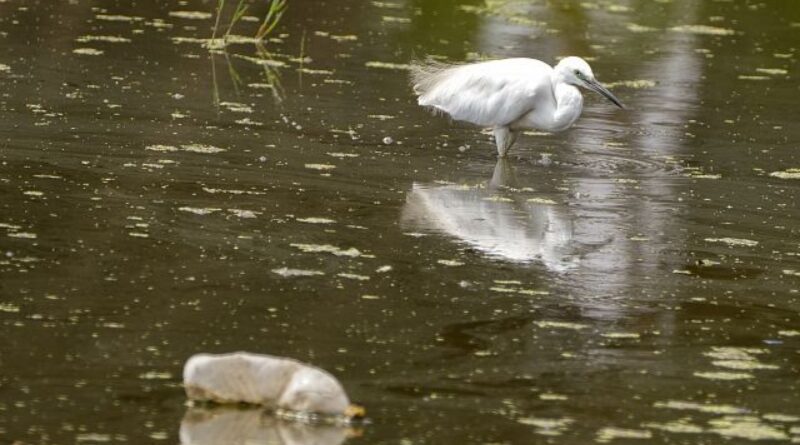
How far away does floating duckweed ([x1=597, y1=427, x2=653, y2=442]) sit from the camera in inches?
203

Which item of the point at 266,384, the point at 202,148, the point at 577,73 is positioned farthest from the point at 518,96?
the point at 266,384

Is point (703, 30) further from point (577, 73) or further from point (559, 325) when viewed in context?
point (559, 325)

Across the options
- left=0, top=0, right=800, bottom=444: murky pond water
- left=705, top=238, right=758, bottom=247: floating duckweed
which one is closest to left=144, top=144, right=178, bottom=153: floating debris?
left=0, top=0, right=800, bottom=444: murky pond water

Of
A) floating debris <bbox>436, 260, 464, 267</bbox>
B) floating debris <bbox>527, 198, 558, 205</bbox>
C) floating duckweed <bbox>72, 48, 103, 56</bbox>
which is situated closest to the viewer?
floating debris <bbox>436, 260, 464, 267</bbox>

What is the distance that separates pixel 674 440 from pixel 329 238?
2.68 m

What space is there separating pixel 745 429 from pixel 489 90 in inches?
189

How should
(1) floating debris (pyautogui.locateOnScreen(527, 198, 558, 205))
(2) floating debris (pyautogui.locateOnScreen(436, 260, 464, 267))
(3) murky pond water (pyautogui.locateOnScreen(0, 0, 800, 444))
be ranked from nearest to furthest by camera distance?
(3) murky pond water (pyautogui.locateOnScreen(0, 0, 800, 444)) < (2) floating debris (pyautogui.locateOnScreen(436, 260, 464, 267)) < (1) floating debris (pyautogui.locateOnScreen(527, 198, 558, 205))

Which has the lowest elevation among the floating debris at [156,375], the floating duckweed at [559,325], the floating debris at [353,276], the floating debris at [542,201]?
the floating duckweed at [559,325]

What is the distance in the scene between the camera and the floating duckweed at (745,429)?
526 cm

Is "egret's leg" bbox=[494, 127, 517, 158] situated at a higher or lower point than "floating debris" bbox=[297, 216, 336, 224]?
higher

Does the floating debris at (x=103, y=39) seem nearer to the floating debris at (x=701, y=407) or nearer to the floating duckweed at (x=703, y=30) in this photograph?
the floating duckweed at (x=703, y=30)

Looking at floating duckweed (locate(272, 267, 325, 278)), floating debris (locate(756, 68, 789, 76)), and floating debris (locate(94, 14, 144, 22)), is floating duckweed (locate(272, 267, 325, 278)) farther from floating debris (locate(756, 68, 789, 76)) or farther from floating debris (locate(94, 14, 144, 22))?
floating debris (locate(756, 68, 789, 76))

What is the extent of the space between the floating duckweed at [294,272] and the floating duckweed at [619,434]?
77.5 inches

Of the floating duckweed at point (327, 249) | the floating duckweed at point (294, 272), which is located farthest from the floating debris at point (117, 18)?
the floating duckweed at point (294, 272)
